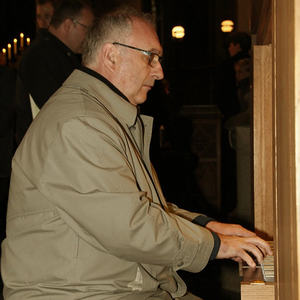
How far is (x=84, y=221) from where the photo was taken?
1660 mm

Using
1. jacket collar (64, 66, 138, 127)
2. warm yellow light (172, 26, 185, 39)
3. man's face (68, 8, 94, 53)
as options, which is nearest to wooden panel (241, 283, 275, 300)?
jacket collar (64, 66, 138, 127)

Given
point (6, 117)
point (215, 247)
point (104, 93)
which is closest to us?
point (215, 247)

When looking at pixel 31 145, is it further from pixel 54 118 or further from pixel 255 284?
pixel 255 284

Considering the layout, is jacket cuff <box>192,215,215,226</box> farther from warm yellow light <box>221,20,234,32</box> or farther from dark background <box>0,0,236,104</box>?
dark background <box>0,0,236,104</box>

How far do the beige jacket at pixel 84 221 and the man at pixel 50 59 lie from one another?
1406 millimetres

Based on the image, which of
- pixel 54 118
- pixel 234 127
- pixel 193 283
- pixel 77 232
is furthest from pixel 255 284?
pixel 234 127

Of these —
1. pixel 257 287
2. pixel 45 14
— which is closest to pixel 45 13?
pixel 45 14

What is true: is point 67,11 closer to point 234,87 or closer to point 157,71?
A: point 157,71

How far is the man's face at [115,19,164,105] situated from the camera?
214cm

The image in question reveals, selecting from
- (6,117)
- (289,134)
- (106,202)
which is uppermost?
(289,134)

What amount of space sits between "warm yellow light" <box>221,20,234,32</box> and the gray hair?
9.51 meters

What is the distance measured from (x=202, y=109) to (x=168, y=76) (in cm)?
452

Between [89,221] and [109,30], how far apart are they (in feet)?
2.66

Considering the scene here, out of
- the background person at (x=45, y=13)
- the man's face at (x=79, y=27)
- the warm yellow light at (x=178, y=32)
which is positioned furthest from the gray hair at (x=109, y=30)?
the warm yellow light at (x=178, y=32)
